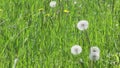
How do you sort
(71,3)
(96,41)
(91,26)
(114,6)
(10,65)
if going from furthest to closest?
(71,3)
(114,6)
(91,26)
(96,41)
(10,65)

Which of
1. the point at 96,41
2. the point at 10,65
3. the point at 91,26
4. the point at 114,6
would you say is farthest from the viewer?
the point at 114,6

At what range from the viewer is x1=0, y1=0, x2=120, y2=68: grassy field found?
2.46 m

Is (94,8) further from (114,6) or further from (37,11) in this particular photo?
(37,11)

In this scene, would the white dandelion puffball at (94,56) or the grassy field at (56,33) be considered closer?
the white dandelion puffball at (94,56)

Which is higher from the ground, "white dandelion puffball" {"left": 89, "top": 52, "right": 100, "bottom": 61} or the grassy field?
"white dandelion puffball" {"left": 89, "top": 52, "right": 100, "bottom": 61}

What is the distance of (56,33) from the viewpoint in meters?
2.96

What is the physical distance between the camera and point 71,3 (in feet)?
12.6

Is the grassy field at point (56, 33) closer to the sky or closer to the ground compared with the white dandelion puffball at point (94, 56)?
closer to the ground

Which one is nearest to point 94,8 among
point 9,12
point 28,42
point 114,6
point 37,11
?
point 114,6

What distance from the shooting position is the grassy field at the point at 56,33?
246 centimetres

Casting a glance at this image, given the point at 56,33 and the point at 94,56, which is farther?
the point at 56,33

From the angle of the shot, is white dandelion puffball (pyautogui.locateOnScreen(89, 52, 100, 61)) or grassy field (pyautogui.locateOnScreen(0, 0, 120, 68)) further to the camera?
grassy field (pyautogui.locateOnScreen(0, 0, 120, 68))

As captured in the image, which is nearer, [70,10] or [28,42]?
[28,42]

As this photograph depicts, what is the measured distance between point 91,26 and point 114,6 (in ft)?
1.90
